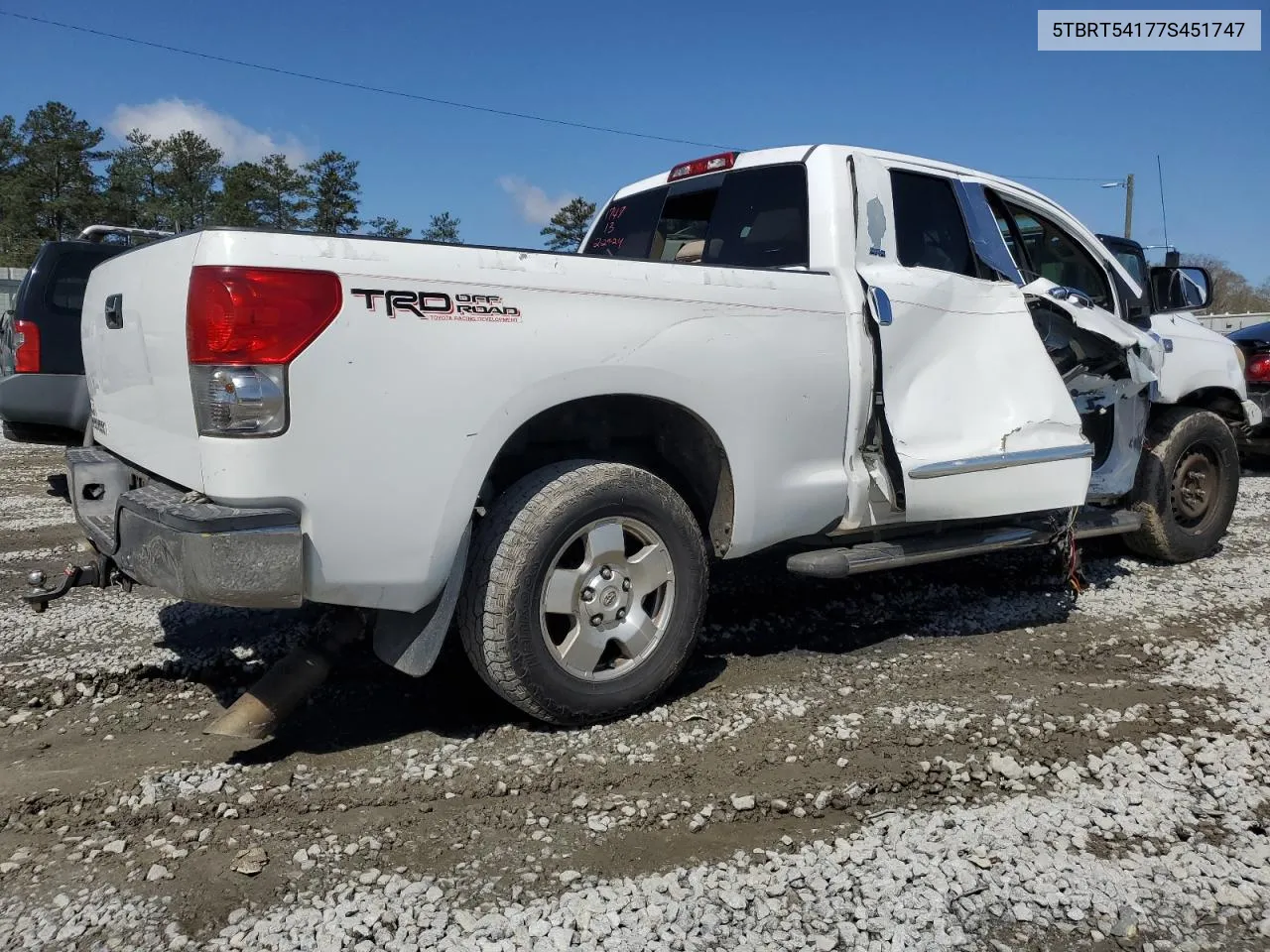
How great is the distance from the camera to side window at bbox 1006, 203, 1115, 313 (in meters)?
5.20

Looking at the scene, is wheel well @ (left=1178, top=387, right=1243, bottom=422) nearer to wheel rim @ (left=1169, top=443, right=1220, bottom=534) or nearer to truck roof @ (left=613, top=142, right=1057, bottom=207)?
wheel rim @ (left=1169, top=443, right=1220, bottom=534)

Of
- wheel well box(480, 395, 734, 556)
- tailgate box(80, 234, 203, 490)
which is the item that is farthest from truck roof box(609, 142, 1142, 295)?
tailgate box(80, 234, 203, 490)

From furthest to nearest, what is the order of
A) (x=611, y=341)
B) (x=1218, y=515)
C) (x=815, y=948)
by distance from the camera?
(x=1218, y=515), (x=611, y=341), (x=815, y=948)

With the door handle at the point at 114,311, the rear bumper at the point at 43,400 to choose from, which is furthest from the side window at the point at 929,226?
the rear bumper at the point at 43,400

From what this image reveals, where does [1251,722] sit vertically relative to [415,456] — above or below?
below

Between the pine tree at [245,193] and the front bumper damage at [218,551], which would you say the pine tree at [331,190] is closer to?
the pine tree at [245,193]

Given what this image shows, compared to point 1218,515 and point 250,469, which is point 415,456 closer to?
point 250,469

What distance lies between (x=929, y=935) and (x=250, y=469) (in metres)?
2.12

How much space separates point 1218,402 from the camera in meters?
6.29

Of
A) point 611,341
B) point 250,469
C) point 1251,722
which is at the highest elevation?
point 611,341

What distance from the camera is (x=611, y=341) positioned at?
3252mm

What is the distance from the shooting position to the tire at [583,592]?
10.4 ft

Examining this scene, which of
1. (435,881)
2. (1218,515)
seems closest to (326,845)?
(435,881)

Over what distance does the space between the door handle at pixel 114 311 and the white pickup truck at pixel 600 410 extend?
0.08ft
